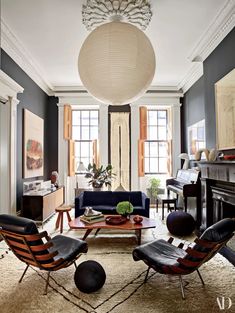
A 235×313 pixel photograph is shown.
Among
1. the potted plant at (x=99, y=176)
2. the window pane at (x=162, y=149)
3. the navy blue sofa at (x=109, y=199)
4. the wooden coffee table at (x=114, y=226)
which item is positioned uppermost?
the window pane at (x=162, y=149)

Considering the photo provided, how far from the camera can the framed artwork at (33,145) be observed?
5703mm

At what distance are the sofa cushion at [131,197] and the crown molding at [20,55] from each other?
337 cm

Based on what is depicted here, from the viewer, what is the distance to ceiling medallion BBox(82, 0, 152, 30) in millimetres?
3436

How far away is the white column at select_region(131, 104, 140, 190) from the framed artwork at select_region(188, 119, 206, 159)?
155 cm

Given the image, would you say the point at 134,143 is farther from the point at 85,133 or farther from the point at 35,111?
the point at 35,111

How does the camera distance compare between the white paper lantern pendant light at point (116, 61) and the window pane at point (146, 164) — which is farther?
the window pane at point (146, 164)

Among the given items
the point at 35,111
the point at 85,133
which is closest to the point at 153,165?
the point at 85,133

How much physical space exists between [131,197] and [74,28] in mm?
3412

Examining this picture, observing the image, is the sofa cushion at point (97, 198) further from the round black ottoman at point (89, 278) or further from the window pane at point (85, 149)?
the round black ottoman at point (89, 278)

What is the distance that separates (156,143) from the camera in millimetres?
8133

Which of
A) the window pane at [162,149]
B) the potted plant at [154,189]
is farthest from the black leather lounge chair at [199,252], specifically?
the window pane at [162,149]

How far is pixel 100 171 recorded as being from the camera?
23.2ft

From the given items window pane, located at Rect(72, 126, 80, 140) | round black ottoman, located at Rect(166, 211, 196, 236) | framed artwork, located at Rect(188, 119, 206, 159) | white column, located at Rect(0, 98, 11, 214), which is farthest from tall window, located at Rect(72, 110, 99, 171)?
round black ottoman, located at Rect(166, 211, 196, 236)

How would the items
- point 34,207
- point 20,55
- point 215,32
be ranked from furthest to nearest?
point 34,207, point 20,55, point 215,32
